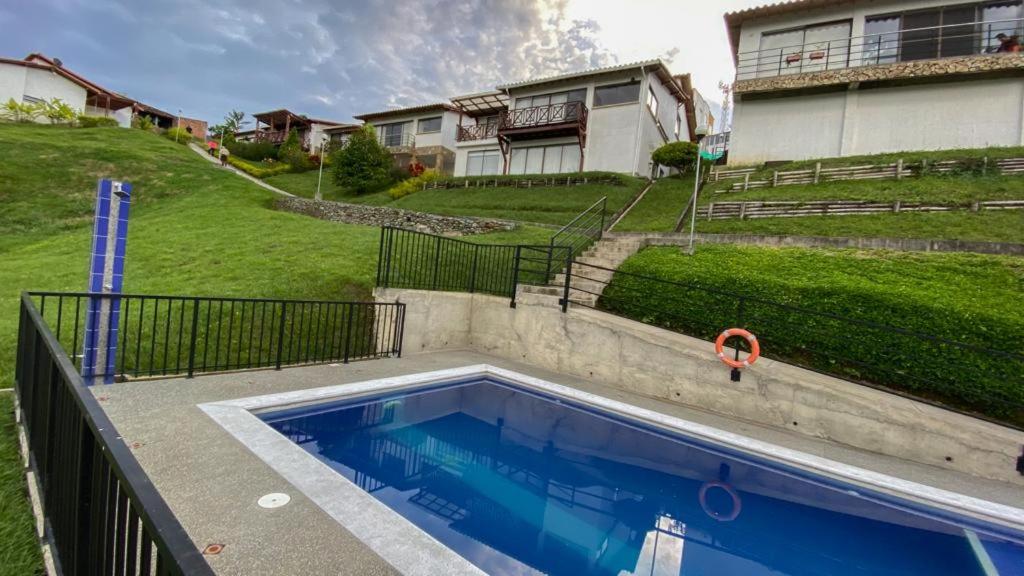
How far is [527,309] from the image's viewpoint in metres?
9.05

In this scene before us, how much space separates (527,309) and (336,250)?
5.65 m

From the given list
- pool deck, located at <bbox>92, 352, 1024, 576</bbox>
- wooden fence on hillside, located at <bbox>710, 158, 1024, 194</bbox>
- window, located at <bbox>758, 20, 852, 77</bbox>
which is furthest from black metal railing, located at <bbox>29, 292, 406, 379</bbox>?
window, located at <bbox>758, 20, 852, 77</bbox>

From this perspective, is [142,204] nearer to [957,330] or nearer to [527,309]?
Answer: [527,309]

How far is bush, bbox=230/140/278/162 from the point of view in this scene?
41.8 metres

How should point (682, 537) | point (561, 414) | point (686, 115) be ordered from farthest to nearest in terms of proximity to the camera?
point (686, 115) < point (561, 414) < point (682, 537)

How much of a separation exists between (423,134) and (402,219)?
1943 cm

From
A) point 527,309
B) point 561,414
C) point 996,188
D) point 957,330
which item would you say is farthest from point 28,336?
point 996,188

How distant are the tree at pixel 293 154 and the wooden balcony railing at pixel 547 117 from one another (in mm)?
19876

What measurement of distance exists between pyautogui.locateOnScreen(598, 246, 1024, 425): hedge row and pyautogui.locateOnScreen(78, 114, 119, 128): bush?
1663 inches

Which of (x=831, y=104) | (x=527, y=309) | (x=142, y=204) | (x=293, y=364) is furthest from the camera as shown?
(x=142, y=204)

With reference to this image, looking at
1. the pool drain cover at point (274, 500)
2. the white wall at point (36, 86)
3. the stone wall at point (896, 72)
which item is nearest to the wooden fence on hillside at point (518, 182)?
the stone wall at point (896, 72)

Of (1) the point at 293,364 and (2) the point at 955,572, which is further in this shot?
(1) the point at 293,364

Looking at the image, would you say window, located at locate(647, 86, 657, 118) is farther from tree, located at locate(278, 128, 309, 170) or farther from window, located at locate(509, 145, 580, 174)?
tree, located at locate(278, 128, 309, 170)

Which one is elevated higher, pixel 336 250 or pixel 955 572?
pixel 336 250
